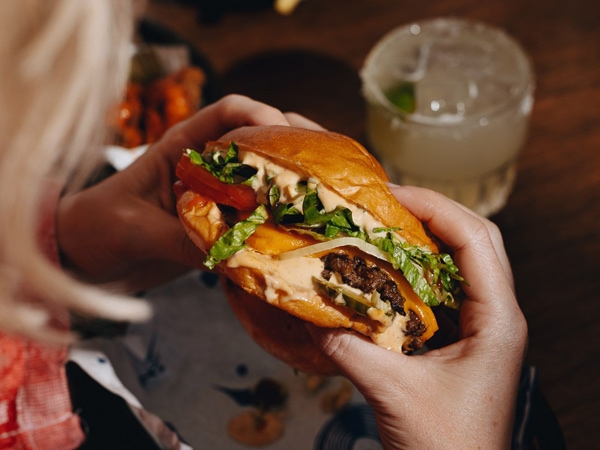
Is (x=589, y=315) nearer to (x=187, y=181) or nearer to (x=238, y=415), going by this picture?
(x=238, y=415)

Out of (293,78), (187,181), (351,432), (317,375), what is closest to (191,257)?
(187,181)

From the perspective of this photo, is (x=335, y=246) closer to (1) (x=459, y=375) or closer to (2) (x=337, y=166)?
(2) (x=337, y=166)

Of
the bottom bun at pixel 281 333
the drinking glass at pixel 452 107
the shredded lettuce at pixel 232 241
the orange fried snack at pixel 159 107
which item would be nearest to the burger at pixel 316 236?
the shredded lettuce at pixel 232 241

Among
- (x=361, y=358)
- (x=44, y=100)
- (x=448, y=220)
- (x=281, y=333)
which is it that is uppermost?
(x=44, y=100)

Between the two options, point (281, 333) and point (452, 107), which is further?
point (452, 107)

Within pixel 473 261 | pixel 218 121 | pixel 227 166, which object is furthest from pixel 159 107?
pixel 473 261

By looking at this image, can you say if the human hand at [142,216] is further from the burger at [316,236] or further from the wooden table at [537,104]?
the wooden table at [537,104]
